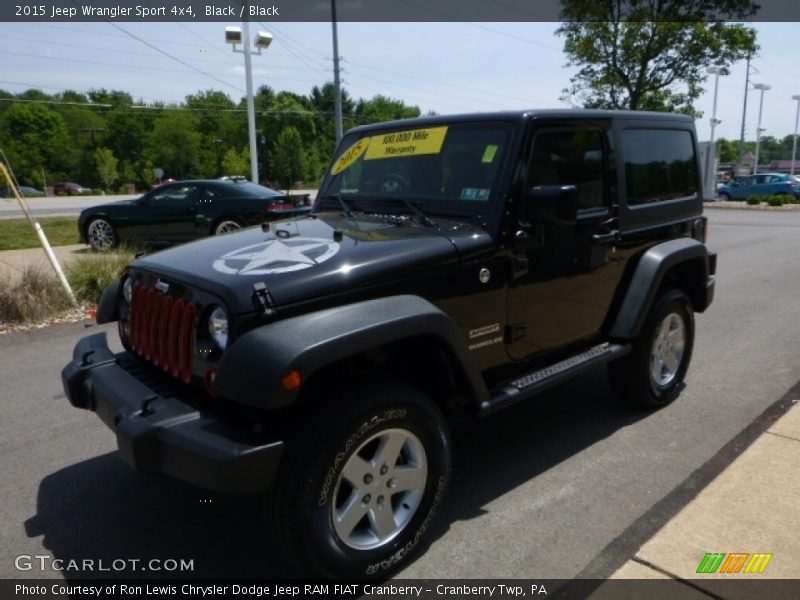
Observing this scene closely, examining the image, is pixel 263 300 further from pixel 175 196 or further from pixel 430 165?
pixel 175 196

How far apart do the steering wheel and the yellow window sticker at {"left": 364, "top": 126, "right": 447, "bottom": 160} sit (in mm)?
132

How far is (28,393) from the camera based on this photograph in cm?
484

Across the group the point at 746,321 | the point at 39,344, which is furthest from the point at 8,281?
the point at 746,321

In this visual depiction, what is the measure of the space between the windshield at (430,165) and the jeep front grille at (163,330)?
1.42m

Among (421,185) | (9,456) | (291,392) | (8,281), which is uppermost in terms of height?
(421,185)

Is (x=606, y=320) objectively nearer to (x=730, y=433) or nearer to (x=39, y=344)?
(x=730, y=433)

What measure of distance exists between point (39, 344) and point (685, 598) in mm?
6030

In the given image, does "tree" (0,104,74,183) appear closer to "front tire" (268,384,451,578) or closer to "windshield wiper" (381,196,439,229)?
"windshield wiper" (381,196,439,229)

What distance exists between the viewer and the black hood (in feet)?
8.30

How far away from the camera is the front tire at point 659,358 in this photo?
164 inches

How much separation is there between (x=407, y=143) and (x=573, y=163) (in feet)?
3.19

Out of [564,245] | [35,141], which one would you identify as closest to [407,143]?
[564,245]

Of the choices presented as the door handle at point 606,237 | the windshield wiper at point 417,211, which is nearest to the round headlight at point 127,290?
the windshield wiper at point 417,211

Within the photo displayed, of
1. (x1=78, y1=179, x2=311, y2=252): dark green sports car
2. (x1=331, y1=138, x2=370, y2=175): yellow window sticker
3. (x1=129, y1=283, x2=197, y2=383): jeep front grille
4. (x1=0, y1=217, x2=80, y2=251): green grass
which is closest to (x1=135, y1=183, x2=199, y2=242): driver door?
(x1=78, y1=179, x2=311, y2=252): dark green sports car
